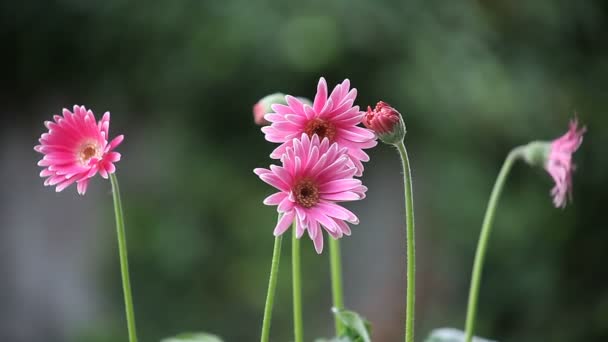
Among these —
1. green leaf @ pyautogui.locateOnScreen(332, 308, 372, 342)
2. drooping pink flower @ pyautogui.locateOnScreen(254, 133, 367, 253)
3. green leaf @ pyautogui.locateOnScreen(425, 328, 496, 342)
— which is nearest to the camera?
drooping pink flower @ pyautogui.locateOnScreen(254, 133, 367, 253)

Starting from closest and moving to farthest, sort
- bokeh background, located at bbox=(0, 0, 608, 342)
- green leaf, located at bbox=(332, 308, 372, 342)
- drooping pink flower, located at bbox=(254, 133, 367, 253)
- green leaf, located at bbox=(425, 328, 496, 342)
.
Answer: drooping pink flower, located at bbox=(254, 133, 367, 253)
green leaf, located at bbox=(332, 308, 372, 342)
green leaf, located at bbox=(425, 328, 496, 342)
bokeh background, located at bbox=(0, 0, 608, 342)

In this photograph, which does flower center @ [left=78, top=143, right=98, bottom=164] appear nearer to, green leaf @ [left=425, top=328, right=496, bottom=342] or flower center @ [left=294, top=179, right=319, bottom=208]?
flower center @ [left=294, top=179, right=319, bottom=208]

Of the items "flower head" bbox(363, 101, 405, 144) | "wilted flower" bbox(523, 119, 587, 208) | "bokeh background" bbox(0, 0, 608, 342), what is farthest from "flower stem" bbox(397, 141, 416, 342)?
"bokeh background" bbox(0, 0, 608, 342)

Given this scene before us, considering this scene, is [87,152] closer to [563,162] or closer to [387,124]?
[387,124]

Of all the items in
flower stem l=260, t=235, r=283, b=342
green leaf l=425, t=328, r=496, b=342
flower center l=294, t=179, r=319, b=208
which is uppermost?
flower center l=294, t=179, r=319, b=208

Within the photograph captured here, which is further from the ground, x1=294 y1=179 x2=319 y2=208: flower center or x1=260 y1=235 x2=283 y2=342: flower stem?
x1=294 y1=179 x2=319 y2=208: flower center

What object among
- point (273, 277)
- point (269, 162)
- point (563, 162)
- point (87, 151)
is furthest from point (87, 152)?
point (269, 162)

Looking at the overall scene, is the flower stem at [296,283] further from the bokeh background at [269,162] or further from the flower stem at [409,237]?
the bokeh background at [269,162]

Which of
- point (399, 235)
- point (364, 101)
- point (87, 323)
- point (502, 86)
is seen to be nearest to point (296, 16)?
point (364, 101)
